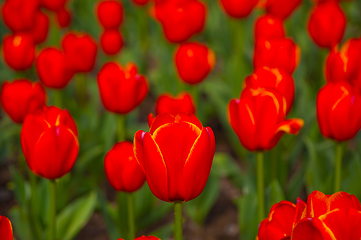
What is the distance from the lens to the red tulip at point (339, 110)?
0.98 meters

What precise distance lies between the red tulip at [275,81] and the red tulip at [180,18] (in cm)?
85

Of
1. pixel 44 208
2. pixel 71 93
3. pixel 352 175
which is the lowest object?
pixel 71 93

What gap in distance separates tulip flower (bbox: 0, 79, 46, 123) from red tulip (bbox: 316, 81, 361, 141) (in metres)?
0.76

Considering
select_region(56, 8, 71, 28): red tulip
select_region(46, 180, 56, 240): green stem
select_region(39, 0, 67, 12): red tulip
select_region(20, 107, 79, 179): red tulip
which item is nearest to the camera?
select_region(20, 107, 79, 179): red tulip

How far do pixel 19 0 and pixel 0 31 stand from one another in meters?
1.34

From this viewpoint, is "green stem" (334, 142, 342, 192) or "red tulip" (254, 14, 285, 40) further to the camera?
"red tulip" (254, 14, 285, 40)

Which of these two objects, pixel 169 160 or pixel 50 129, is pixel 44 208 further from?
pixel 169 160

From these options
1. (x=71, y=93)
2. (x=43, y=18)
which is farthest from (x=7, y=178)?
(x=43, y=18)

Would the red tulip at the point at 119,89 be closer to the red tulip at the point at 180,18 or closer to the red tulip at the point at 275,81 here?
the red tulip at the point at 275,81

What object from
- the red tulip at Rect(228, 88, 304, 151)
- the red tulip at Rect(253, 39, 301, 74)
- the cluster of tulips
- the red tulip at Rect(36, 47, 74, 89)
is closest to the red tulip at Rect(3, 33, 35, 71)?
the cluster of tulips

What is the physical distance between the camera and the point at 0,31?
307cm

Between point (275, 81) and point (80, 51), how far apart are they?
0.97 meters

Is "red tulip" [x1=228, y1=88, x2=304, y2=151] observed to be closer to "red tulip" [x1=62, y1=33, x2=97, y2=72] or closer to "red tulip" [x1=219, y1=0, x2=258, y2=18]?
"red tulip" [x1=62, y1=33, x2=97, y2=72]

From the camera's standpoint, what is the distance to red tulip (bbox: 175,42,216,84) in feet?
5.33
